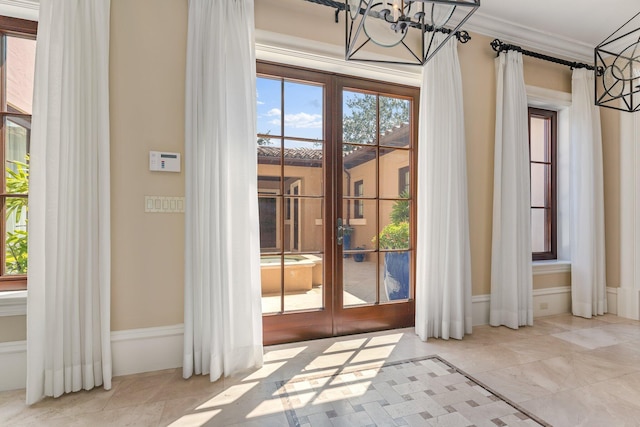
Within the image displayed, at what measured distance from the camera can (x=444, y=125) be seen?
2.84 metres

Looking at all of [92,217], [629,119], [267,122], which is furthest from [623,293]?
[92,217]

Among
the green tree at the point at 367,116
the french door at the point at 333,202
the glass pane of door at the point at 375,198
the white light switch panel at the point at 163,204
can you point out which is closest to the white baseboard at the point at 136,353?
the french door at the point at 333,202

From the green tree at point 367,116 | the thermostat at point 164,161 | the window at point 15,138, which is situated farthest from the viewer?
the green tree at point 367,116

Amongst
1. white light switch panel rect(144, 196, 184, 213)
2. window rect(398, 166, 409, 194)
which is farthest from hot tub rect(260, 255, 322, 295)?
window rect(398, 166, 409, 194)

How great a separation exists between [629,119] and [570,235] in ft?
4.53

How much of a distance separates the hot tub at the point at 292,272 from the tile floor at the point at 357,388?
481 mm

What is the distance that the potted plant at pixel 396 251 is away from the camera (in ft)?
9.95

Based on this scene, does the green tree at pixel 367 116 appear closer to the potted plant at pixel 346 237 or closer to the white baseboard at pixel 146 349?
the potted plant at pixel 346 237

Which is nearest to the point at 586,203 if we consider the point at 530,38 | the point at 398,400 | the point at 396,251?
the point at 530,38

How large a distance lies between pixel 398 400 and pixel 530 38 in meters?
3.73

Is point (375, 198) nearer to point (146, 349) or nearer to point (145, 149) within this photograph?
point (145, 149)

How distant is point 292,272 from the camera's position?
2760mm

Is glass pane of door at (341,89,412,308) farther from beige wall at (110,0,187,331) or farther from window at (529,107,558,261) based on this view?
window at (529,107,558,261)

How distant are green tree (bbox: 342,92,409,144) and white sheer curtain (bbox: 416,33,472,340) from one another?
281 mm
